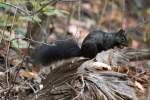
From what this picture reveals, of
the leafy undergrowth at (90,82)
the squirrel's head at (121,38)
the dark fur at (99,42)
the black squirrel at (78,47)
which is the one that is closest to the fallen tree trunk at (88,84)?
the leafy undergrowth at (90,82)

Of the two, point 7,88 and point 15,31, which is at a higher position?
point 15,31

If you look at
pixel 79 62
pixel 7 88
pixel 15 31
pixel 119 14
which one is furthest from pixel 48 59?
pixel 119 14

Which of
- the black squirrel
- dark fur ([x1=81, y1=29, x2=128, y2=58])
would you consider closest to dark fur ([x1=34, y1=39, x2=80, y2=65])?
the black squirrel

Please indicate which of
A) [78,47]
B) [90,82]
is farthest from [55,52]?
[90,82]

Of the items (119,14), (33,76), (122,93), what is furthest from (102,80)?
(119,14)

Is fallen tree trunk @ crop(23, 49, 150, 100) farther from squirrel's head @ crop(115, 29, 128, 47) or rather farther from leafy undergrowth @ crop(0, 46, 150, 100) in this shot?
squirrel's head @ crop(115, 29, 128, 47)

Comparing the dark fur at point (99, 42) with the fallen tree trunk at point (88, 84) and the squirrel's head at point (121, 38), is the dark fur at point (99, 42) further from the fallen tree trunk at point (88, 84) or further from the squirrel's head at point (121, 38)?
the fallen tree trunk at point (88, 84)

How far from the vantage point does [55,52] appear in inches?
281

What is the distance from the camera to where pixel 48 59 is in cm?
703

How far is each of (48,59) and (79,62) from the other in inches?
46.5

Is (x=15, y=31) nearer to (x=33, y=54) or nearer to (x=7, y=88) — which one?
(x=33, y=54)

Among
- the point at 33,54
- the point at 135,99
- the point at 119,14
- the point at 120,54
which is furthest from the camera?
the point at 119,14

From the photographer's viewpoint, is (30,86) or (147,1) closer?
(30,86)

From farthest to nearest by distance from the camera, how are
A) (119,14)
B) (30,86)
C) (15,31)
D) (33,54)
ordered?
(119,14) → (33,54) → (15,31) → (30,86)
